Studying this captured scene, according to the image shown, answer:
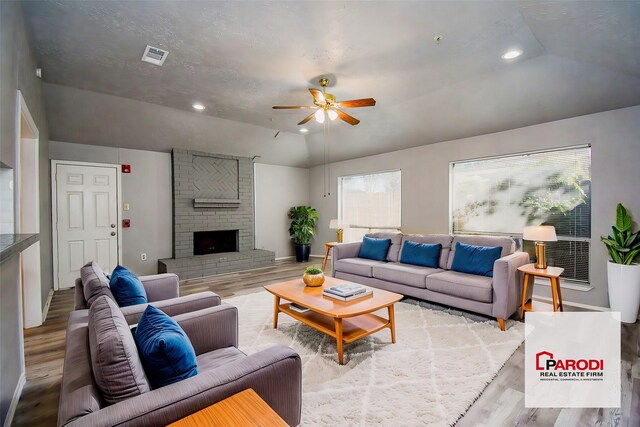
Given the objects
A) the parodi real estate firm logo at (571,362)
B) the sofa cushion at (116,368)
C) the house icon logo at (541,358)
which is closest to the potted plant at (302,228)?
the parodi real estate firm logo at (571,362)

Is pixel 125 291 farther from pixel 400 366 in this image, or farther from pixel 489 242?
pixel 489 242

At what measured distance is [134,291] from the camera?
6.73ft

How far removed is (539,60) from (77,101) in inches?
235

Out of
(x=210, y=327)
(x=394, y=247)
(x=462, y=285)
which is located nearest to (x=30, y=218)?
(x=210, y=327)

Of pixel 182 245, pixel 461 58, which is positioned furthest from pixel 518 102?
pixel 182 245

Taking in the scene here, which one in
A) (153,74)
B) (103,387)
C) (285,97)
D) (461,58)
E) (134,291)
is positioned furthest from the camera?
(285,97)

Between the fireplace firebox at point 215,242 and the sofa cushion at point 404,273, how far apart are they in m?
3.68

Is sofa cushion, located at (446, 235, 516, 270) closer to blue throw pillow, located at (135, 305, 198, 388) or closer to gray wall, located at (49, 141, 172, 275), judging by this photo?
blue throw pillow, located at (135, 305, 198, 388)

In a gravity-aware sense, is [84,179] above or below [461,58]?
below

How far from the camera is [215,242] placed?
6324 mm

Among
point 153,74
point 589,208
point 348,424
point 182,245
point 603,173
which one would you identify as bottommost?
point 348,424

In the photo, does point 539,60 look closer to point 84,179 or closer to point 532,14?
point 532,14

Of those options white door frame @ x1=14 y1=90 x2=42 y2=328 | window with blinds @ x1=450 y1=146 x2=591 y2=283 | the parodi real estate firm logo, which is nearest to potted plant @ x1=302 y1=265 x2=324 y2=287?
the parodi real estate firm logo

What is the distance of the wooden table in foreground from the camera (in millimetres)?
857
